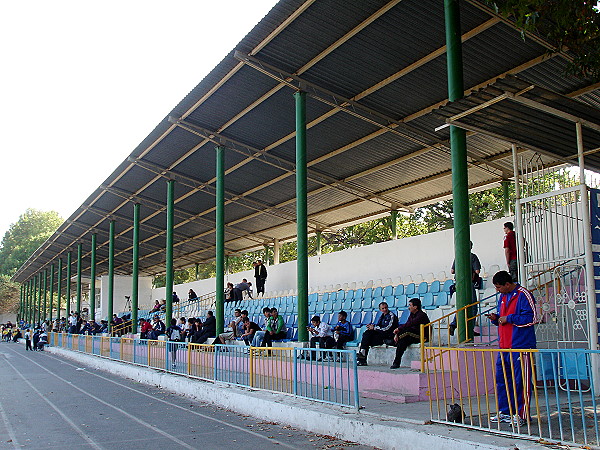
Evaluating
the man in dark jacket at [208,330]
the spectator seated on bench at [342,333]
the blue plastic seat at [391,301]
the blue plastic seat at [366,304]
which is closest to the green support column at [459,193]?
the spectator seated on bench at [342,333]

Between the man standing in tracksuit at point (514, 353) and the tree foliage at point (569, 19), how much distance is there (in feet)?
9.09

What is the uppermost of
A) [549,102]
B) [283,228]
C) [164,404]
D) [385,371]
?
[283,228]

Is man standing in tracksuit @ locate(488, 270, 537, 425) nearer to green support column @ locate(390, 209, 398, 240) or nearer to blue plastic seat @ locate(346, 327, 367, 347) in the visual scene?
blue plastic seat @ locate(346, 327, 367, 347)

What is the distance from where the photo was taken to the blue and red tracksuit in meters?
5.83

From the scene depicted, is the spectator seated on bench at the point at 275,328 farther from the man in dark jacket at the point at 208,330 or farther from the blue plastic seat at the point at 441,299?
the blue plastic seat at the point at 441,299

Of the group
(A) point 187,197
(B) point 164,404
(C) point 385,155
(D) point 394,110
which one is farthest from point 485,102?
(A) point 187,197

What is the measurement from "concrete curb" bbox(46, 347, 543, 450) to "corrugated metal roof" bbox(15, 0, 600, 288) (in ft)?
13.1

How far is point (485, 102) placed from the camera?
24.3 ft

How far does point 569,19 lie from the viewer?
658 centimetres

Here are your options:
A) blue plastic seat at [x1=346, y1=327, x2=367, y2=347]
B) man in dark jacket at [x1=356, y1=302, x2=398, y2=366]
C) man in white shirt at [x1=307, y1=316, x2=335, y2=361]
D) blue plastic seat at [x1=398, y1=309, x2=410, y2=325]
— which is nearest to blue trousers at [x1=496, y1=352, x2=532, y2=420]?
man in dark jacket at [x1=356, y1=302, x2=398, y2=366]

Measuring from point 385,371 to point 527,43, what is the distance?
7638 millimetres

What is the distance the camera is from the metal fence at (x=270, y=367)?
808cm

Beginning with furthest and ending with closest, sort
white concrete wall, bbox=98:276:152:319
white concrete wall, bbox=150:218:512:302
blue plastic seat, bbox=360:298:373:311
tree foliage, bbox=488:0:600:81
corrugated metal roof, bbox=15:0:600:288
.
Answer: white concrete wall, bbox=98:276:152:319 < white concrete wall, bbox=150:218:512:302 < blue plastic seat, bbox=360:298:373:311 < corrugated metal roof, bbox=15:0:600:288 < tree foliage, bbox=488:0:600:81

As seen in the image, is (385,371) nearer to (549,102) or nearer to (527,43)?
(549,102)
